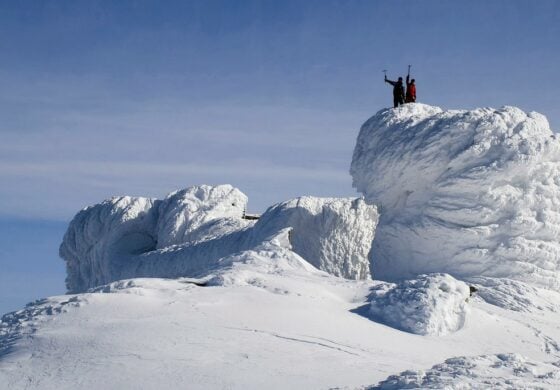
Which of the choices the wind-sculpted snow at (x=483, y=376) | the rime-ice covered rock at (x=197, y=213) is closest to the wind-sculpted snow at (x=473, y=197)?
the rime-ice covered rock at (x=197, y=213)

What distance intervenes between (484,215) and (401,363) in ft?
24.6

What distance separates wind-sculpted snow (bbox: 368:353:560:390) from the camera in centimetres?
841

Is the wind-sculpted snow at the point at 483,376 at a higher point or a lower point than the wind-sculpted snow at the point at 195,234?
lower

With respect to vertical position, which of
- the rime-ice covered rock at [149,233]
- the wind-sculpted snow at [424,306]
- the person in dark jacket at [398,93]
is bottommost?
the wind-sculpted snow at [424,306]

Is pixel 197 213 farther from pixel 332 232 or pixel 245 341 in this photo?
pixel 245 341

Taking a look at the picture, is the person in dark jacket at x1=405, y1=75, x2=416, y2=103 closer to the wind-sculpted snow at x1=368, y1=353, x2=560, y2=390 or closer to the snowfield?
the snowfield

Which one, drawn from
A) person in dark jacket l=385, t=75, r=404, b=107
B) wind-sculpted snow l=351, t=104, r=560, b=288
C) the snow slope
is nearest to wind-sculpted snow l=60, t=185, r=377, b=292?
wind-sculpted snow l=351, t=104, r=560, b=288

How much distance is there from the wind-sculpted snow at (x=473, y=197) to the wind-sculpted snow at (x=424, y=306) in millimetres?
4416

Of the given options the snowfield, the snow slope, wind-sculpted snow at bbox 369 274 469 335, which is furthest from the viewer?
wind-sculpted snow at bbox 369 274 469 335

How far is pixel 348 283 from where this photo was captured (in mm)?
14680

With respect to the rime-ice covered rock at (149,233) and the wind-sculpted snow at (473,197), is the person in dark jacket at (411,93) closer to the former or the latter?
the wind-sculpted snow at (473,197)

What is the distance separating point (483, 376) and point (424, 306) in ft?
13.6

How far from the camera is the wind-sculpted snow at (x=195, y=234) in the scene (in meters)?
19.0

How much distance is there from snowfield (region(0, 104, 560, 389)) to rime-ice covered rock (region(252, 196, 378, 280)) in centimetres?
3
